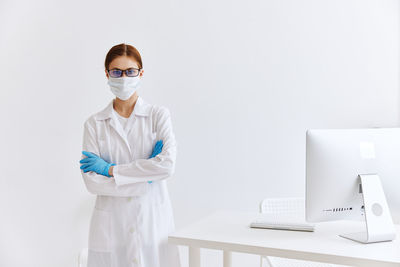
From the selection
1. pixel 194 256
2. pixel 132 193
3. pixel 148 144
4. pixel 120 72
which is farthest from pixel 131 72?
pixel 194 256

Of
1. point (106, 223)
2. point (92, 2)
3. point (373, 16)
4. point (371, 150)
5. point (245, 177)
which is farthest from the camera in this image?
point (92, 2)

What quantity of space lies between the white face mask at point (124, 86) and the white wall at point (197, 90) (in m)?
0.90

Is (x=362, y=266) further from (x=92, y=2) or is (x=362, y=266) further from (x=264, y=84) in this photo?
(x=92, y=2)

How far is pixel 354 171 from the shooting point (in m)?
1.49

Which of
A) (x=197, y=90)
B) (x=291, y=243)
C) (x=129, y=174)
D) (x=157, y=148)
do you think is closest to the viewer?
(x=291, y=243)

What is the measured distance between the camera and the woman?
5.83 feet

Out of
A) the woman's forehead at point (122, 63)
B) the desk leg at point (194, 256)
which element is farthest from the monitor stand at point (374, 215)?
the woman's forehead at point (122, 63)

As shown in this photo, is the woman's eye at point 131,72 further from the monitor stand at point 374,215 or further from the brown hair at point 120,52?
the monitor stand at point 374,215

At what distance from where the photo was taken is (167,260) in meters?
1.82

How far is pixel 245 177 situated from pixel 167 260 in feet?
3.69

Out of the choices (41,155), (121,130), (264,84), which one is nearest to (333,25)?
(264,84)

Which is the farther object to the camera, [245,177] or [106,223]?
[245,177]

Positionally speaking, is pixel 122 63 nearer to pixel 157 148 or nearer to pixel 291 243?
pixel 157 148

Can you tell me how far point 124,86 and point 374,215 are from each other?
1.34 m
